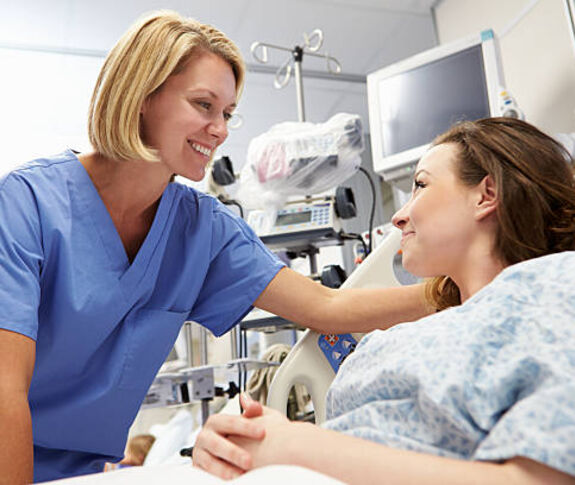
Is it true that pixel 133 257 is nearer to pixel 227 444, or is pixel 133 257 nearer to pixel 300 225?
pixel 227 444

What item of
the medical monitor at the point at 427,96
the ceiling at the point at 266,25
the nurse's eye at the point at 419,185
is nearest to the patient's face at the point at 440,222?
the nurse's eye at the point at 419,185

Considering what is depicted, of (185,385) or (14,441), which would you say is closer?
(14,441)

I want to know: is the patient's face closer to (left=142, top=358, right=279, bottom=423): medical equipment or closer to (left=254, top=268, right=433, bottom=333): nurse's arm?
(left=254, top=268, right=433, bottom=333): nurse's arm

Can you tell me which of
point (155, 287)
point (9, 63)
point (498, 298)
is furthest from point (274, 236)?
point (9, 63)

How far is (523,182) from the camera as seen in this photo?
3.03ft

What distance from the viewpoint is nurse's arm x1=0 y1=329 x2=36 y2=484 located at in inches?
33.6

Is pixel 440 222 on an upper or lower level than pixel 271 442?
upper

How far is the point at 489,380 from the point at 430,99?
1959 millimetres

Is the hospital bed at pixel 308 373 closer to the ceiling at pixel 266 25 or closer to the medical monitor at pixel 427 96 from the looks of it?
the medical monitor at pixel 427 96

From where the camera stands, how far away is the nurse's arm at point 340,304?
123cm

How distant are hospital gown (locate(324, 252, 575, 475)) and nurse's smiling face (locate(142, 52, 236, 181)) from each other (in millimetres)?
764

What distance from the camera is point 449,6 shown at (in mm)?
3291

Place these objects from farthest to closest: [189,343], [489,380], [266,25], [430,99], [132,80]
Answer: [266,25], [189,343], [430,99], [132,80], [489,380]

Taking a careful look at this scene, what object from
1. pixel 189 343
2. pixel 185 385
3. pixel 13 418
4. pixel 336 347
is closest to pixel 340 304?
pixel 336 347
